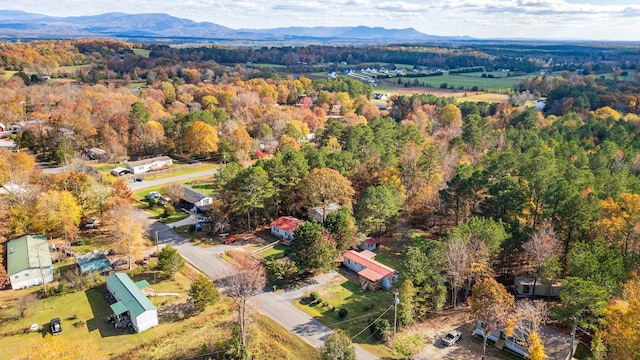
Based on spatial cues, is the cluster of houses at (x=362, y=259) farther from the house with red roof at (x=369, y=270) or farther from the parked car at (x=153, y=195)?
the parked car at (x=153, y=195)

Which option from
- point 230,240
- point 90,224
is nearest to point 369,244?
point 230,240

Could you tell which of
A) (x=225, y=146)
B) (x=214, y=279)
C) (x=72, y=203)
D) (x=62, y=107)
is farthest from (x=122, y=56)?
(x=214, y=279)

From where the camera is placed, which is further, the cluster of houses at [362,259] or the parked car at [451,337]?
→ the cluster of houses at [362,259]

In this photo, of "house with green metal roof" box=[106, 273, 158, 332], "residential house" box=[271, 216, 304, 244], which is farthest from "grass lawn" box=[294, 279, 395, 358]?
"house with green metal roof" box=[106, 273, 158, 332]

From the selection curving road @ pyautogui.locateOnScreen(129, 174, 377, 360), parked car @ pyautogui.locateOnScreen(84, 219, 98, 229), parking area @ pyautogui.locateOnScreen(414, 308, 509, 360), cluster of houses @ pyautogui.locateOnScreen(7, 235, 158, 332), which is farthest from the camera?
parked car @ pyautogui.locateOnScreen(84, 219, 98, 229)

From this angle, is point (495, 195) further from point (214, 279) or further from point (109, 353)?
point (109, 353)

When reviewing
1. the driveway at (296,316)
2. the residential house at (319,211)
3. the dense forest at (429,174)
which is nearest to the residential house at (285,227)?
the residential house at (319,211)

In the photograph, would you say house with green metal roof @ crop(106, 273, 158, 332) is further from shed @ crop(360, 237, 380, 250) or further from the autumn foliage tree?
the autumn foliage tree
